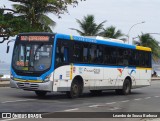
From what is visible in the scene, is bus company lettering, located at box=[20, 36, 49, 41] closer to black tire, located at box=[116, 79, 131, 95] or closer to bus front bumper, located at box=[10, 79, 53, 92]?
bus front bumper, located at box=[10, 79, 53, 92]

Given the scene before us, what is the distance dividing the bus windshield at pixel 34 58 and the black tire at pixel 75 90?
1883mm

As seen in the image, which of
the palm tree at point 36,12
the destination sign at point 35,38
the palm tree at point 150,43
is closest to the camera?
the destination sign at point 35,38

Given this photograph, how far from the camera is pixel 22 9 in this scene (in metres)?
40.3

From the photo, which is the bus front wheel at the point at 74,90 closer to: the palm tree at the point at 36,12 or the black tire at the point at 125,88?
the black tire at the point at 125,88

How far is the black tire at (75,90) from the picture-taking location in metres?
19.6

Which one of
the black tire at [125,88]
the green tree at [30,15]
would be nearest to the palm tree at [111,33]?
the green tree at [30,15]

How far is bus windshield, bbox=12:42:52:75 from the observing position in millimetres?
18422

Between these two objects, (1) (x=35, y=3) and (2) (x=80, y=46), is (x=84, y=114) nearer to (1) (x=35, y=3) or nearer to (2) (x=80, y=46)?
(2) (x=80, y=46)

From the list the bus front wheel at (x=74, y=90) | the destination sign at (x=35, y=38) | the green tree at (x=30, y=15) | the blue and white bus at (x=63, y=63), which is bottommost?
the bus front wheel at (x=74, y=90)

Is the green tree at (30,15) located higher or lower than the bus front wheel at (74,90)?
higher

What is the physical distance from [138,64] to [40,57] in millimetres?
8989

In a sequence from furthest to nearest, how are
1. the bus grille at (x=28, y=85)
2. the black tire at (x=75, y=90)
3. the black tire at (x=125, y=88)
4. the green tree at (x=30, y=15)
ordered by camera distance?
the green tree at (x=30, y=15), the black tire at (x=125, y=88), the black tire at (x=75, y=90), the bus grille at (x=28, y=85)

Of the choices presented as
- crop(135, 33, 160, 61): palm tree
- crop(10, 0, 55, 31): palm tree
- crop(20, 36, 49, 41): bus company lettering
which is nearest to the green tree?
crop(10, 0, 55, 31): palm tree

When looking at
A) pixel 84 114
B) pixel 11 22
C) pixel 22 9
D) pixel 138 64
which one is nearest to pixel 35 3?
pixel 22 9
